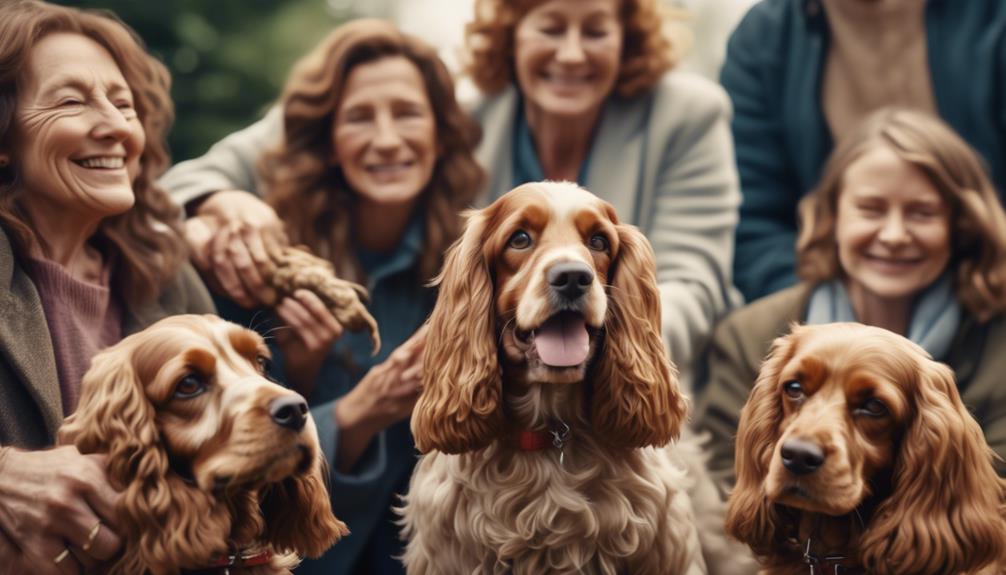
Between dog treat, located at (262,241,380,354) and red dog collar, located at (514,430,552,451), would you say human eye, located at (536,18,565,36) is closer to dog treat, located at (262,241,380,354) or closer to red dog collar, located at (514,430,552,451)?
dog treat, located at (262,241,380,354)

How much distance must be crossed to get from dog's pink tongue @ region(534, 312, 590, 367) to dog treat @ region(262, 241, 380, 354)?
120 centimetres

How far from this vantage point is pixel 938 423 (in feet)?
10.8

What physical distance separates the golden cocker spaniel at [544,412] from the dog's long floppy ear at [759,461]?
0.23 metres

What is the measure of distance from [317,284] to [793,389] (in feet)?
6.42

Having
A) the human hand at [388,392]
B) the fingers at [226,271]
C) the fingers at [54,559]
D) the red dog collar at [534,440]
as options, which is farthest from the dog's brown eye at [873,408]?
the fingers at [226,271]

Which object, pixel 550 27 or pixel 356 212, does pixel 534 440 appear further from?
pixel 550 27

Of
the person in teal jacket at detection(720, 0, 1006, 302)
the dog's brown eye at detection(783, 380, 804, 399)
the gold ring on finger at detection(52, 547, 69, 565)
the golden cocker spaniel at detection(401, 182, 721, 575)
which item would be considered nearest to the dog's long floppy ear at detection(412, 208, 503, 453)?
the golden cocker spaniel at detection(401, 182, 721, 575)

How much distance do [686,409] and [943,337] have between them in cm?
155

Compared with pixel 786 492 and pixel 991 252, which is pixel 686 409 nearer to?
pixel 786 492

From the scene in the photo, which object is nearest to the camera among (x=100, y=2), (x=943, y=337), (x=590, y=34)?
(x=943, y=337)

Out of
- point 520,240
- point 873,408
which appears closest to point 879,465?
point 873,408

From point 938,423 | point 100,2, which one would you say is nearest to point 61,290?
point 938,423

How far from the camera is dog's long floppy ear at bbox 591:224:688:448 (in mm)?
3600

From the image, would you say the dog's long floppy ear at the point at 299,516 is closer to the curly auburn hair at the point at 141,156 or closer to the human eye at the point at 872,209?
the curly auburn hair at the point at 141,156
